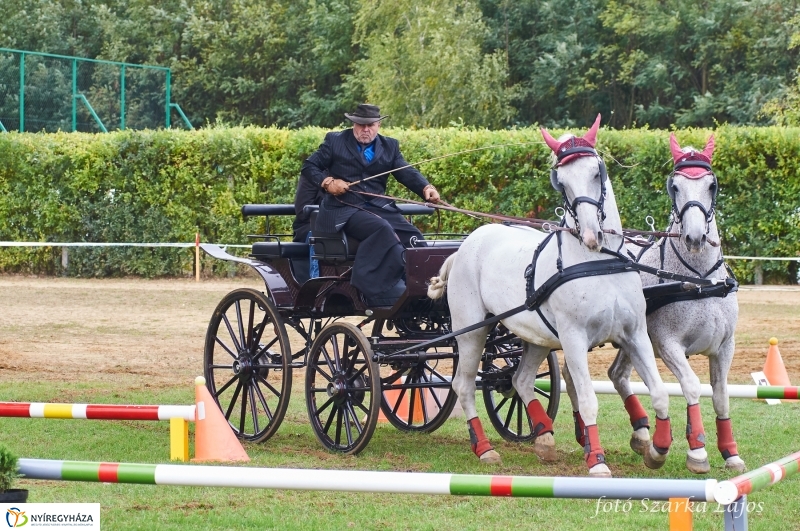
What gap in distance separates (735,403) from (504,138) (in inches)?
407

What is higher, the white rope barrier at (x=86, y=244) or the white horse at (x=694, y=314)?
the white horse at (x=694, y=314)

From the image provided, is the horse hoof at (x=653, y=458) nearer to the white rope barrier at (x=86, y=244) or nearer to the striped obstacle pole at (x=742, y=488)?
the striped obstacle pole at (x=742, y=488)

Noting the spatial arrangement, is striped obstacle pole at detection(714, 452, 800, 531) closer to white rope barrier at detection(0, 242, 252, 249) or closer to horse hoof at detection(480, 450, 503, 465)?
horse hoof at detection(480, 450, 503, 465)

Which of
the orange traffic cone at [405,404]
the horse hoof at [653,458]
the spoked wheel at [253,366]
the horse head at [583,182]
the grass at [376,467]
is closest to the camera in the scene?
the grass at [376,467]

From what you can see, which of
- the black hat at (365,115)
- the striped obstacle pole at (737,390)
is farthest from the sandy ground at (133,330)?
the black hat at (365,115)

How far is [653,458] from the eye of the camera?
6.75m

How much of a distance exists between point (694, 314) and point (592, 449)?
37.7 inches

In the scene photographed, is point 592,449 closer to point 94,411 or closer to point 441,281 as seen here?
point 441,281

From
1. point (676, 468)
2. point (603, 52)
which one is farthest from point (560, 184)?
point (603, 52)

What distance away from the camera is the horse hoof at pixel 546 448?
7270mm

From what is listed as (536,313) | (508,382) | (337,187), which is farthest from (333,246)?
(536,313)

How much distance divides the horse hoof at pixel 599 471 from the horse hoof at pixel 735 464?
35.9 inches

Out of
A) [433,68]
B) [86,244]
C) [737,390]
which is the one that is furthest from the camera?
[433,68]

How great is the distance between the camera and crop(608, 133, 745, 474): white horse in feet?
21.9
